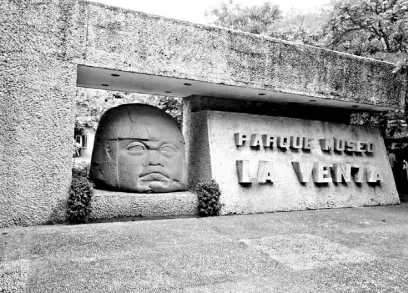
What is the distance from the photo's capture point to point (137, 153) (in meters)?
6.36

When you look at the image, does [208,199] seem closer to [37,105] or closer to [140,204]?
[140,204]

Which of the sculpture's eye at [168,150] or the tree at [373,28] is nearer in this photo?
the sculpture's eye at [168,150]

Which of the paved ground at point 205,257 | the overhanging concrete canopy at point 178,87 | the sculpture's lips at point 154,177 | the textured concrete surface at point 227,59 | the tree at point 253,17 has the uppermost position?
the tree at point 253,17

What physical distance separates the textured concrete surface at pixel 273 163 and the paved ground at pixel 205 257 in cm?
127

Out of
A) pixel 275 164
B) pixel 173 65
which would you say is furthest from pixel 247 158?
pixel 173 65

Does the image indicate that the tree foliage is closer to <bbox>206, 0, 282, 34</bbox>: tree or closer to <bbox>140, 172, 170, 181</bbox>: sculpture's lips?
<bbox>140, 172, 170, 181</bbox>: sculpture's lips

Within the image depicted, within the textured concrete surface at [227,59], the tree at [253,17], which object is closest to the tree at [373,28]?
the textured concrete surface at [227,59]

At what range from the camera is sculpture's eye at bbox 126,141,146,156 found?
6.34 metres

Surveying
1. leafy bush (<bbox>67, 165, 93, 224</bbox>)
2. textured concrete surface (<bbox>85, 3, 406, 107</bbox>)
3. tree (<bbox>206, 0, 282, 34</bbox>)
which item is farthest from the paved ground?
tree (<bbox>206, 0, 282, 34</bbox>)

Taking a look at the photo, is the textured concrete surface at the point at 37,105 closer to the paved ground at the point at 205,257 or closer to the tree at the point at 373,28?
the paved ground at the point at 205,257

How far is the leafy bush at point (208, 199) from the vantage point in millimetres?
6312

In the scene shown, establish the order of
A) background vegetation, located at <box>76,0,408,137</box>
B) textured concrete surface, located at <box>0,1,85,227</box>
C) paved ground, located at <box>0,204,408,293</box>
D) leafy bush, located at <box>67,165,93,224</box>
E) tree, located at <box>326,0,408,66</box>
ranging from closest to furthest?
paved ground, located at <box>0,204,408,293</box> → textured concrete surface, located at <box>0,1,85,227</box> → leafy bush, located at <box>67,165,93,224</box> → tree, located at <box>326,0,408,66</box> → background vegetation, located at <box>76,0,408,137</box>

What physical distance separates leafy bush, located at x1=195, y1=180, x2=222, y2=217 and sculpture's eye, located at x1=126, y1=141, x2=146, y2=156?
4.06ft

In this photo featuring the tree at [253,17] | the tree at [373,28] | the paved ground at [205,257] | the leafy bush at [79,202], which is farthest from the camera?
the tree at [253,17]
